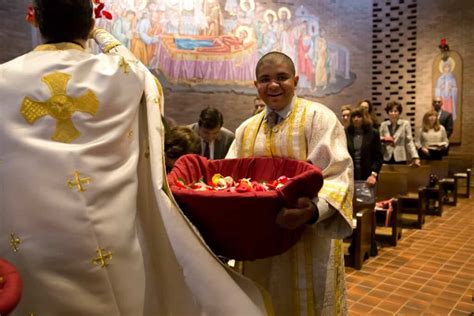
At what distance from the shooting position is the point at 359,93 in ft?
38.5

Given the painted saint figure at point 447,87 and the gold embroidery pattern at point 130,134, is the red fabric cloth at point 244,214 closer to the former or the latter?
the gold embroidery pattern at point 130,134

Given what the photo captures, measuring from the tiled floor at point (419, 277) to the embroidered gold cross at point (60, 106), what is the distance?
273 cm

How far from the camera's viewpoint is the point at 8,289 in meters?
0.87

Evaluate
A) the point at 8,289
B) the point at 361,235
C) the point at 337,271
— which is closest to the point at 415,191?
the point at 361,235

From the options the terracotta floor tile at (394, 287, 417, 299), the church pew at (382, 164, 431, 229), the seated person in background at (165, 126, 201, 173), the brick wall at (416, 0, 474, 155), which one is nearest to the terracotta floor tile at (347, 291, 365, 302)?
the terracotta floor tile at (394, 287, 417, 299)

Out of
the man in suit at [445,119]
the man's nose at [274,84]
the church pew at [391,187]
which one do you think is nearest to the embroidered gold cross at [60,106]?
the man's nose at [274,84]

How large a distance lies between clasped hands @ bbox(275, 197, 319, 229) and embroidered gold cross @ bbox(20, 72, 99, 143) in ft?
2.19

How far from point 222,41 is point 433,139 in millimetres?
5329

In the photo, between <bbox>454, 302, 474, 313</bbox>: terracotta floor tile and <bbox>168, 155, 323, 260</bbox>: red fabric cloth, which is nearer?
<bbox>168, 155, 323, 260</bbox>: red fabric cloth

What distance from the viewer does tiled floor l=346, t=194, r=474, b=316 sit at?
332 centimetres

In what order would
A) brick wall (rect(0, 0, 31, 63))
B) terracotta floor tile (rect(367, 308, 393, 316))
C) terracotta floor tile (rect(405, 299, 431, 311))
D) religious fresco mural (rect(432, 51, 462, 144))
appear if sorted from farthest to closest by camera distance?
religious fresco mural (rect(432, 51, 462, 144)), brick wall (rect(0, 0, 31, 63)), terracotta floor tile (rect(405, 299, 431, 311)), terracotta floor tile (rect(367, 308, 393, 316))

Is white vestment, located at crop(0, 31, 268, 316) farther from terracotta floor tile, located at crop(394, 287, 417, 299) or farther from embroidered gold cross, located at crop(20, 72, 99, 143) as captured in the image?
terracotta floor tile, located at crop(394, 287, 417, 299)

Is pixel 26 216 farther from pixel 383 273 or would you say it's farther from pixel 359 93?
pixel 359 93

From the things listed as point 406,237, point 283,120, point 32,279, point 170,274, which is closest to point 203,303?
point 170,274
